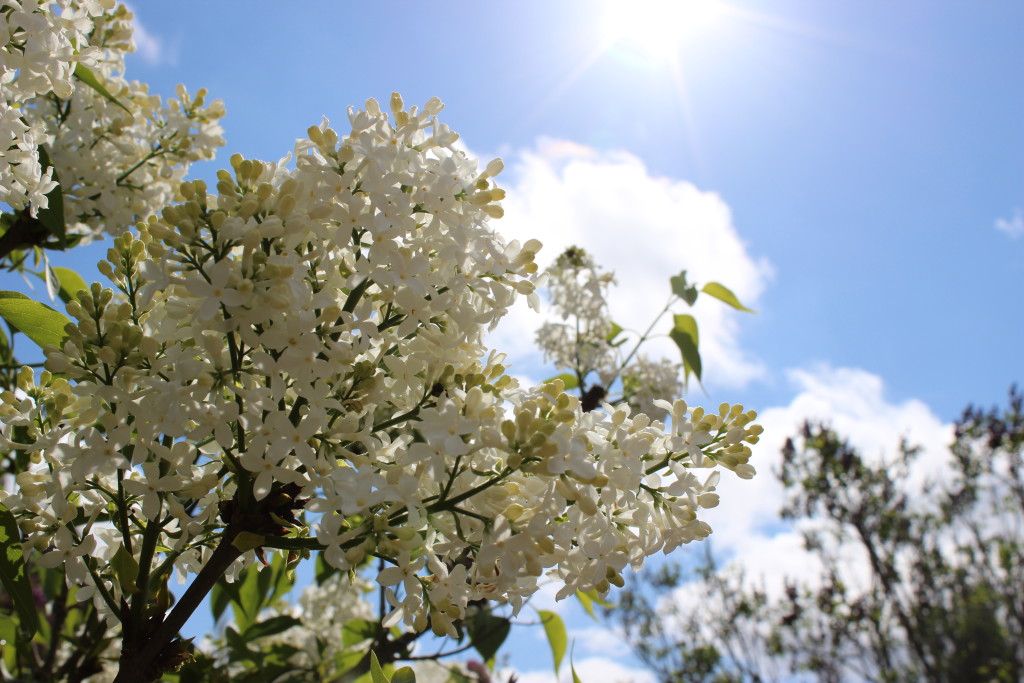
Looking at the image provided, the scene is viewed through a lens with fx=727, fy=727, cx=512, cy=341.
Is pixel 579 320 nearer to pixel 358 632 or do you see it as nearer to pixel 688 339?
pixel 688 339

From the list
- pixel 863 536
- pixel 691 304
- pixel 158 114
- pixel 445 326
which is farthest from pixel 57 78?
pixel 863 536

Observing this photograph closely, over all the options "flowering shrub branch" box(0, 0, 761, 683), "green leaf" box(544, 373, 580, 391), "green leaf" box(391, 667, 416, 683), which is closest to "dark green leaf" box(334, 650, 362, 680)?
"green leaf" box(544, 373, 580, 391)

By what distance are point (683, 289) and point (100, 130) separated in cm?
180

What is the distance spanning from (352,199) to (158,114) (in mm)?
1570

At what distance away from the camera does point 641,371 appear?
8.74ft

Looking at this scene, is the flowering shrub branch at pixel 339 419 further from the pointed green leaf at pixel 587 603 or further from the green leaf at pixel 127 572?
the pointed green leaf at pixel 587 603

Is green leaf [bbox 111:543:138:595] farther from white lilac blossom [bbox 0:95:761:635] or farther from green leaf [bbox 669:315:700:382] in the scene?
green leaf [bbox 669:315:700:382]

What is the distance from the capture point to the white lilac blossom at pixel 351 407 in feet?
2.78

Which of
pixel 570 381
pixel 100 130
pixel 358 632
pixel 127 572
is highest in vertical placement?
pixel 100 130

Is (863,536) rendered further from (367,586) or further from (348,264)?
(348,264)

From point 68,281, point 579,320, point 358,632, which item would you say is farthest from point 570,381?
point 68,281

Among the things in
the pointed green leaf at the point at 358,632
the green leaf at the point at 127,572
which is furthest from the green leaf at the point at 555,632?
the green leaf at the point at 127,572

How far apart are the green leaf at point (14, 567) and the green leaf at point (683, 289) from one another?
1.97 meters

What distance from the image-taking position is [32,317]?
1.27 m
